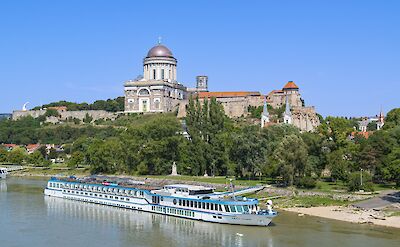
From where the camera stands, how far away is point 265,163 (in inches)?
2045

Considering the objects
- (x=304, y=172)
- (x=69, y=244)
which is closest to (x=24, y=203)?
(x=69, y=244)

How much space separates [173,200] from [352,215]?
1269 cm

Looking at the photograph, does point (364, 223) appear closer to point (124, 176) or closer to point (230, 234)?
point (230, 234)

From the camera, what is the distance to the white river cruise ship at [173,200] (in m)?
34.5

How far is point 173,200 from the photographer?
3891cm

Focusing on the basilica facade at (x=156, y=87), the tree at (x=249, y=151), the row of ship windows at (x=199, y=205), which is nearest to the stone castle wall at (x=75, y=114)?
the basilica facade at (x=156, y=87)

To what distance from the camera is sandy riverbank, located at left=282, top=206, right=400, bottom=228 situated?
3403 centimetres

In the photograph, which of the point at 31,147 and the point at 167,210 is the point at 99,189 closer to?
the point at 167,210

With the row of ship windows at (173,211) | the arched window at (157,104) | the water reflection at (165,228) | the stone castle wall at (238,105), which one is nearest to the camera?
the water reflection at (165,228)

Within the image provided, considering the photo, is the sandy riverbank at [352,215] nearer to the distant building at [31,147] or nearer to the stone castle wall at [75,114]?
the distant building at [31,147]

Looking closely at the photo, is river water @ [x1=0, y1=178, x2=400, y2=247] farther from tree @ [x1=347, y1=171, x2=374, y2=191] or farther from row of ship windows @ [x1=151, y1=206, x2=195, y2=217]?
tree @ [x1=347, y1=171, x2=374, y2=191]

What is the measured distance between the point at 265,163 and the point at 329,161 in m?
6.56

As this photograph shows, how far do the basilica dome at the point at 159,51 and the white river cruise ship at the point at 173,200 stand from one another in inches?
2614

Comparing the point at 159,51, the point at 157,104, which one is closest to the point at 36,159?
the point at 157,104
